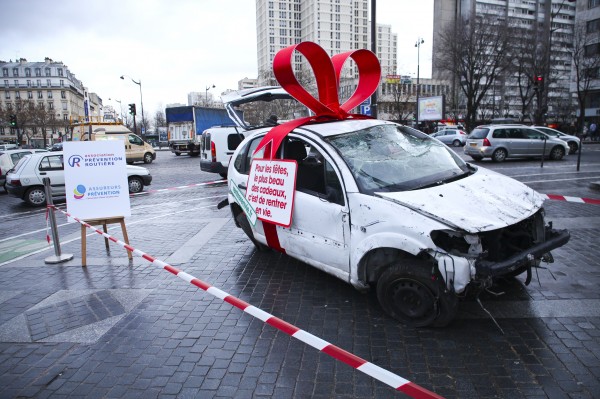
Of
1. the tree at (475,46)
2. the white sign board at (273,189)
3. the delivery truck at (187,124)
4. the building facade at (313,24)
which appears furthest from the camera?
the building facade at (313,24)

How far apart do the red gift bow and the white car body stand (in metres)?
0.27

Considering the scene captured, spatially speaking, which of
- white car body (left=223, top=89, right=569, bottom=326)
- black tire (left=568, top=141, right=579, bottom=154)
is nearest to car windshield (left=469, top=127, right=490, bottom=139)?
black tire (left=568, top=141, right=579, bottom=154)

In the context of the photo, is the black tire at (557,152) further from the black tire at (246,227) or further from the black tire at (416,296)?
the black tire at (416,296)

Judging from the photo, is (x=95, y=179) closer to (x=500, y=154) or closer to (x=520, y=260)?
(x=520, y=260)

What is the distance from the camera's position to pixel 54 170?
1223cm

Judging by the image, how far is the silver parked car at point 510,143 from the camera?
1844 cm

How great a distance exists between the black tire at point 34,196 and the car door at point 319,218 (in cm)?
1028

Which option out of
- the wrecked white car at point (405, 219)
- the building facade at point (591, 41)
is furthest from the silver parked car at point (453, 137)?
the wrecked white car at point (405, 219)

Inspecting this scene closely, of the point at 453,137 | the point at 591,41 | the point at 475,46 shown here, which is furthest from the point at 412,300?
the point at 591,41

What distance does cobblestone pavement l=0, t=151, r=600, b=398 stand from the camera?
117 inches

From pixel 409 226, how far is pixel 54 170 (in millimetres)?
12170

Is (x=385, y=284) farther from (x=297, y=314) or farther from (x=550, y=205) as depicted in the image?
(x=550, y=205)

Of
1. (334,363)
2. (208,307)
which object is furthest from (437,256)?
(208,307)

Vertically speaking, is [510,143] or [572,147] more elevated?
[510,143]
